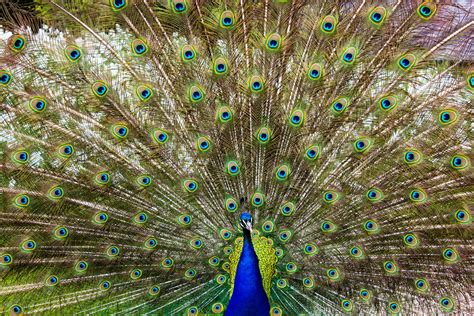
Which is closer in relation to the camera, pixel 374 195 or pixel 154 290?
pixel 374 195

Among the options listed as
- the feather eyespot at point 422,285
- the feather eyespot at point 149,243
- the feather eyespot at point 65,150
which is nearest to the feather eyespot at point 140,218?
the feather eyespot at point 149,243

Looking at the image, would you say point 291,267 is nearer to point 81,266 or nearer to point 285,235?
point 285,235

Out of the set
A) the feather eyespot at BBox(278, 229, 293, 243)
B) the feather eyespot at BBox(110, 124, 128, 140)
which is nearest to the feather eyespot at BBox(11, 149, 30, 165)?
the feather eyespot at BBox(110, 124, 128, 140)

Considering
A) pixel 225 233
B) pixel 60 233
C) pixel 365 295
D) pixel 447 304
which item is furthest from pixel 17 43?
pixel 447 304

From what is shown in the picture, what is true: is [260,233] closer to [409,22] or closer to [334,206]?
[334,206]

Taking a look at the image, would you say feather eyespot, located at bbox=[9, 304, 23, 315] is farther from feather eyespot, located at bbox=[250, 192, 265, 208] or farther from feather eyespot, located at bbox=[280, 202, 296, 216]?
feather eyespot, located at bbox=[280, 202, 296, 216]

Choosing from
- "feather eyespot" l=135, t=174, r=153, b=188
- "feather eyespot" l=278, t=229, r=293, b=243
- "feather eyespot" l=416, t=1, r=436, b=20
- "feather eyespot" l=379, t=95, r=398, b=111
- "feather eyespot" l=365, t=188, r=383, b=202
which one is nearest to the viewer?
"feather eyespot" l=416, t=1, r=436, b=20

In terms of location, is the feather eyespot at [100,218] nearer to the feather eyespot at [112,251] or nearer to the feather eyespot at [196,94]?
the feather eyespot at [112,251]
